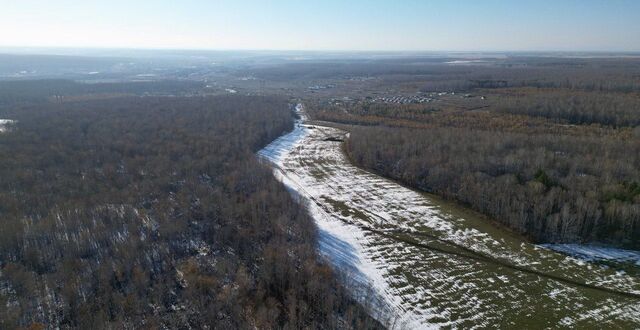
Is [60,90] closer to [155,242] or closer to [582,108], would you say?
[155,242]

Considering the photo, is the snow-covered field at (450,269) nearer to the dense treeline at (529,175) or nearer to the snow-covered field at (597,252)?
the snow-covered field at (597,252)

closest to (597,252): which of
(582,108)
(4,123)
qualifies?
(582,108)

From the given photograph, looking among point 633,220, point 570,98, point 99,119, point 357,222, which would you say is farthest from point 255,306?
point 570,98

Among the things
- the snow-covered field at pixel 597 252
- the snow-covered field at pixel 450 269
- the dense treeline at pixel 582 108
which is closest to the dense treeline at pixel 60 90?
the dense treeline at pixel 582 108

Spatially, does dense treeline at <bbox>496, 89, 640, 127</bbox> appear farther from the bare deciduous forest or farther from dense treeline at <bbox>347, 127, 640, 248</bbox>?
dense treeline at <bbox>347, 127, 640, 248</bbox>

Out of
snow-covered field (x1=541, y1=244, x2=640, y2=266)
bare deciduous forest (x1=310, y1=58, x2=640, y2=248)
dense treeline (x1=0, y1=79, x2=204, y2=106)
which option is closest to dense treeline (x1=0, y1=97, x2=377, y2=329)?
bare deciduous forest (x1=310, y1=58, x2=640, y2=248)

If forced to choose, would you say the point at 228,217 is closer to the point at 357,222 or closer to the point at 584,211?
the point at 357,222

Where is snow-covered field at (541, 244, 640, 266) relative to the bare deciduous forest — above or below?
below
